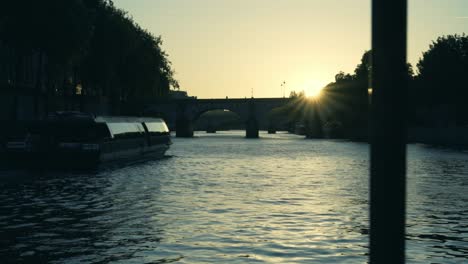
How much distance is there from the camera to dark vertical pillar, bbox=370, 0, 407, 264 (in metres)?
2.55

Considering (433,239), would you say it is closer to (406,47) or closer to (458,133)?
(406,47)

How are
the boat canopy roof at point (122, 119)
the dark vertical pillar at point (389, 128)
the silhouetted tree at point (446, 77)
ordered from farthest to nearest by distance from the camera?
the silhouetted tree at point (446, 77) < the boat canopy roof at point (122, 119) < the dark vertical pillar at point (389, 128)

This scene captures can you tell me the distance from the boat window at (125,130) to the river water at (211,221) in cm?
875

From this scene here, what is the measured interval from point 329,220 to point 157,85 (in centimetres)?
5778

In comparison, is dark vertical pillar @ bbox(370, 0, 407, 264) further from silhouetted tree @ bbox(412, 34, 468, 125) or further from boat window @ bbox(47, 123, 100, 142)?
silhouetted tree @ bbox(412, 34, 468, 125)

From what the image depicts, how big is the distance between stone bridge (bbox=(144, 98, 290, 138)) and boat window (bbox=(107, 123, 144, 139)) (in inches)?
3593

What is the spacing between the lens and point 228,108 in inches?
5354

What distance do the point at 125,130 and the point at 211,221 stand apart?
23325 millimetres

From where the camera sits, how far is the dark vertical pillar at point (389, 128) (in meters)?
2.55

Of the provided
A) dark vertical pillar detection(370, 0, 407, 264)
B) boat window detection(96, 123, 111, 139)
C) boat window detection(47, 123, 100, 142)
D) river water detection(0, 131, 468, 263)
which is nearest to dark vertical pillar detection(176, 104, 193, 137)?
boat window detection(96, 123, 111, 139)

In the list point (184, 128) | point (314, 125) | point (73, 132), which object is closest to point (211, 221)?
point (73, 132)

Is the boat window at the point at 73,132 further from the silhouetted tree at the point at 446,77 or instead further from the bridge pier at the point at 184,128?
the bridge pier at the point at 184,128

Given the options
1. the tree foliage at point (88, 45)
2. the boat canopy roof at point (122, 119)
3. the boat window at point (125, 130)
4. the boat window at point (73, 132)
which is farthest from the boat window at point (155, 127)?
the boat window at point (73, 132)

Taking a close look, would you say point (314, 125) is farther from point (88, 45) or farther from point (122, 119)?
point (122, 119)
